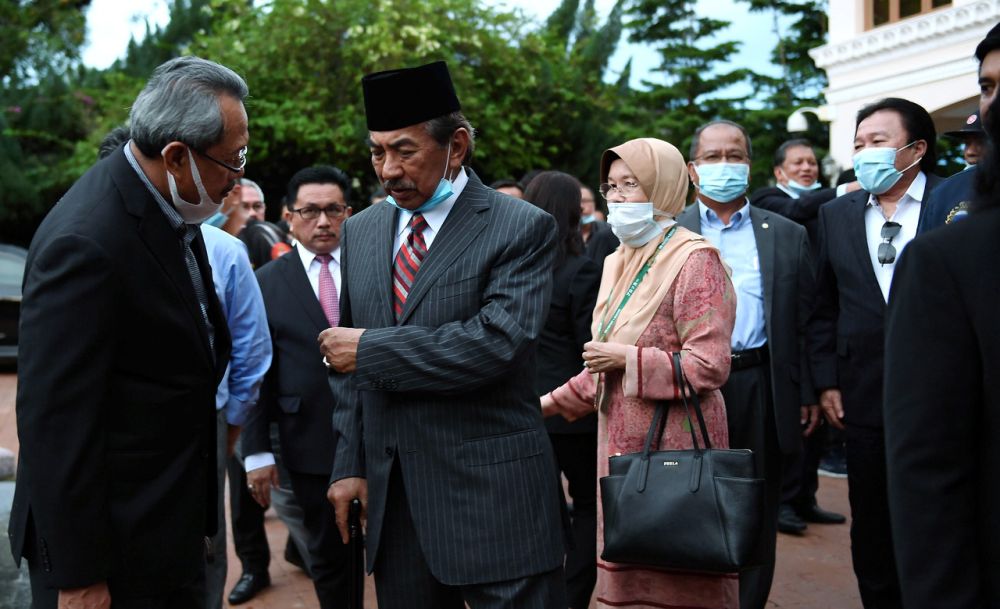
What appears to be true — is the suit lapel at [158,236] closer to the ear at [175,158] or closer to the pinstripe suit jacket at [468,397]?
the ear at [175,158]

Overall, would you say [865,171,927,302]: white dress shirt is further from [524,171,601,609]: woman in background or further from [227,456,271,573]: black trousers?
[227,456,271,573]: black trousers

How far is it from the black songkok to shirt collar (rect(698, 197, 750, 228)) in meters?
1.98

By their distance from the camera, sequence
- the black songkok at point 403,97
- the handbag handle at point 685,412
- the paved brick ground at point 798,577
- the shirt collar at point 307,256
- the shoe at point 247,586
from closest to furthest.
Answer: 1. the black songkok at point 403,97
2. the handbag handle at point 685,412
3. the shirt collar at point 307,256
4. the paved brick ground at point 798,577
5. the shoe at point 247,586

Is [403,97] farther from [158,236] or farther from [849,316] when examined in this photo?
[849,316]

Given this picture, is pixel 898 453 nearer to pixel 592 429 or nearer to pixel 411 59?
pixel 592 429

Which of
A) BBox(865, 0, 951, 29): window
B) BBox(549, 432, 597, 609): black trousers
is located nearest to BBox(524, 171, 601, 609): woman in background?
BBox(549, 432, 597, 609): black trousers

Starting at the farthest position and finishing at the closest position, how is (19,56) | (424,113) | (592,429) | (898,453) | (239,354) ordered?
1. (19,56)
2. (592,429)
3. (239,354)
4. (424,113)
5. (898,453)

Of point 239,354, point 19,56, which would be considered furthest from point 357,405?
point 19,56

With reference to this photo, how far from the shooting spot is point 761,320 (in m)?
4.20

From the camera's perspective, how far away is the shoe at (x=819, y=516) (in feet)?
20.8

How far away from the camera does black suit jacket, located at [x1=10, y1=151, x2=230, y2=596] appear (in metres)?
2.20

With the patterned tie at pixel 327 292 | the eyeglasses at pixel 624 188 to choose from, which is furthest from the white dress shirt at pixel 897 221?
the patterned tie at pixel 327 292

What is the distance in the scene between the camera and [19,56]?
71.7ft

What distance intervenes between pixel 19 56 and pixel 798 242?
22.2 meters
